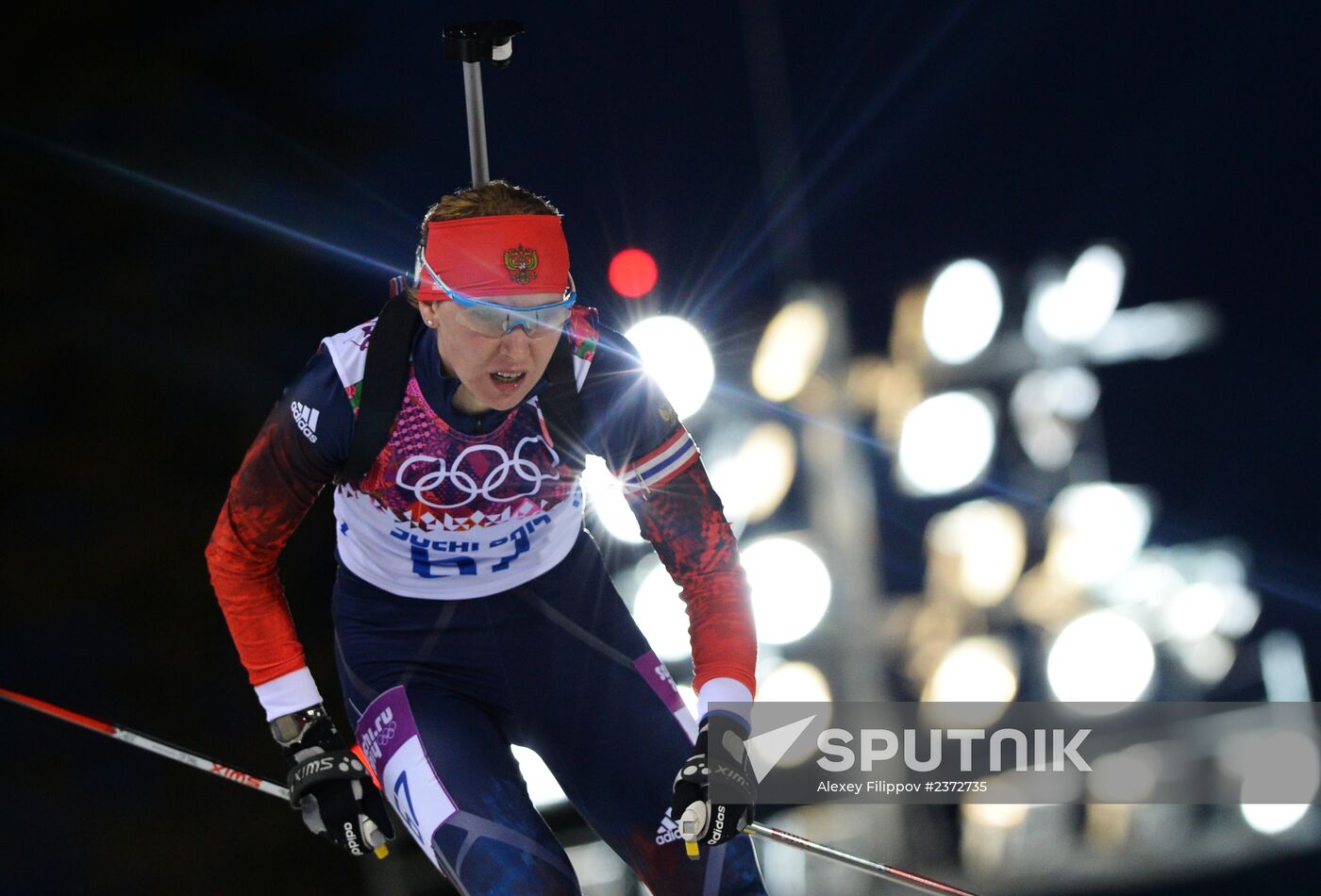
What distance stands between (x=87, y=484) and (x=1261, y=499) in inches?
340

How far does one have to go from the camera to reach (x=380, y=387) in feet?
10.8

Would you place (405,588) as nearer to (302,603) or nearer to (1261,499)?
(302,603)

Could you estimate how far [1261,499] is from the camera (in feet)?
37.7

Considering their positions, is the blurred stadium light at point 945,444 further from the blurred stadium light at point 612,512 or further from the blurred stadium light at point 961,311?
the blurred stadium light at point 612,512

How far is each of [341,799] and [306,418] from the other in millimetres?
828

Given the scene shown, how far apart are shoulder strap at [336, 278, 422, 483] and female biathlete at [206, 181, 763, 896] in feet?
0.10

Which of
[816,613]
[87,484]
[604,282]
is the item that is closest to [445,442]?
[87,484]

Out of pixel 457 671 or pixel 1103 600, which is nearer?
pixel 457 671

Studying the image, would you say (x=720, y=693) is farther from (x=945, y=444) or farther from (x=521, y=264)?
(x=945, y=444)

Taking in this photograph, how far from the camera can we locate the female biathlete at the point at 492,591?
321cm

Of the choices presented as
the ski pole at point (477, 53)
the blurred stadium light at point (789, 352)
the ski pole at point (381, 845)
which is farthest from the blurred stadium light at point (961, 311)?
the ski pole at point (381, 845)

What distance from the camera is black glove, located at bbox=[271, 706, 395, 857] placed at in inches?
132

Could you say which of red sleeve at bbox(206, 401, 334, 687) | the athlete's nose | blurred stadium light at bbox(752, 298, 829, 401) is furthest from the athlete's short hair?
blurred stadium light at bbox(752, 298, 829, 401)

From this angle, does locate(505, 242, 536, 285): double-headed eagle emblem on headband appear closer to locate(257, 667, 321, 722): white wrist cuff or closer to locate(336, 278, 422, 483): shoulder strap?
locate(336, 278, 422, 483): shoulder strap
